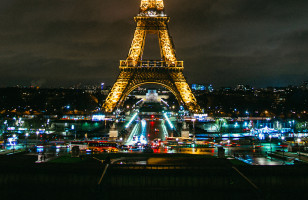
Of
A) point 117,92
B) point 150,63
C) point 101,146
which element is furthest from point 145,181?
point 150,63

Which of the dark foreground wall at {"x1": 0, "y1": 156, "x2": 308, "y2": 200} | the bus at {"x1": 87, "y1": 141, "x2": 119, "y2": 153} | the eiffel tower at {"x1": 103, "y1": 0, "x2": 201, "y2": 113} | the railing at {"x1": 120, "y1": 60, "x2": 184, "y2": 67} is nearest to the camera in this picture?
the dark foreground wall at {"x1": 0, "y1": 156, "x2": 308, "y2": 200}

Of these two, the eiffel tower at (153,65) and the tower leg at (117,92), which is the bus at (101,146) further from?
the eiffel tower at (153,65)

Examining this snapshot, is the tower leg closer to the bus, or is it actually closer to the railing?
the railing

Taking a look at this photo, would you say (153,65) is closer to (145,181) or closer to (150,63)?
(150,63)

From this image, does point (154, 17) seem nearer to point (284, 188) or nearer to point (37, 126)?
point (37, 126)

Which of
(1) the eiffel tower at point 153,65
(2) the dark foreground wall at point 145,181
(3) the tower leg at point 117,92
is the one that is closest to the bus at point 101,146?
(2) the dark foreground wall at point 145,181

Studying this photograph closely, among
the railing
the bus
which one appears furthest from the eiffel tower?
the bus

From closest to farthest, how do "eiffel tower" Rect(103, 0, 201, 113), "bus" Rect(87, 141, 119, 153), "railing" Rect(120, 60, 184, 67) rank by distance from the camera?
"bus" Rect(87, 141, 119, 153), "eiffel tower" Rect(103, 0, 201, 113), "railing" Rect(120, 60, 184, 67)

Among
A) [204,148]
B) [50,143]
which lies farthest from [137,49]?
[204,148]
